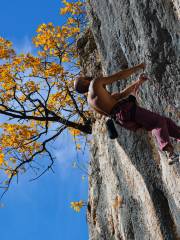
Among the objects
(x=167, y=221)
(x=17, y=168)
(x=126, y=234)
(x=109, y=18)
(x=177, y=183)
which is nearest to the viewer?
(x=177, y=183)

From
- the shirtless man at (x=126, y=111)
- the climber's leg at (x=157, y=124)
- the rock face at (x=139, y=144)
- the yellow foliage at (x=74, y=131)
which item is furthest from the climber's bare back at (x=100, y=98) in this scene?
the yellow foliage at (x=74, y=131)

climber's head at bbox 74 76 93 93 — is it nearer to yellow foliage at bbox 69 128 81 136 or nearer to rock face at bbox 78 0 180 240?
rock face at bbox 78 0 180 240

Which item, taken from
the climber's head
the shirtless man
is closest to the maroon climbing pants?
the shirtless man

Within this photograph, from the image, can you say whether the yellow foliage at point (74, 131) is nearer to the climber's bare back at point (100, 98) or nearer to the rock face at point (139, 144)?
the rock face at point (139, 144)

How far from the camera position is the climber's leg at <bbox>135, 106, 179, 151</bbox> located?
21.8 ft

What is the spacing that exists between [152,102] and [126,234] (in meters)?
3.19

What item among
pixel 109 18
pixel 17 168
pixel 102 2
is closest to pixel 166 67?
pixel 109 18

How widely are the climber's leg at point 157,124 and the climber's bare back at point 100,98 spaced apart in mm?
491

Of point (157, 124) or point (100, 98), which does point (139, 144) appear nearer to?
point (157, 124)

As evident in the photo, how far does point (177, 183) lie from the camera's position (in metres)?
7.48

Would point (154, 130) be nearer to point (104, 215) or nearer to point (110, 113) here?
point (110, 113)

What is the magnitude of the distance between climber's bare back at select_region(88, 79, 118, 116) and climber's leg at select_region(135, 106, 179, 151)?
19.3 inches

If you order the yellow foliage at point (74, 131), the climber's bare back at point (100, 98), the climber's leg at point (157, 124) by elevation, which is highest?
the yellow foliage at point (74, 131)

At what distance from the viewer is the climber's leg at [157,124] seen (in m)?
6.65
